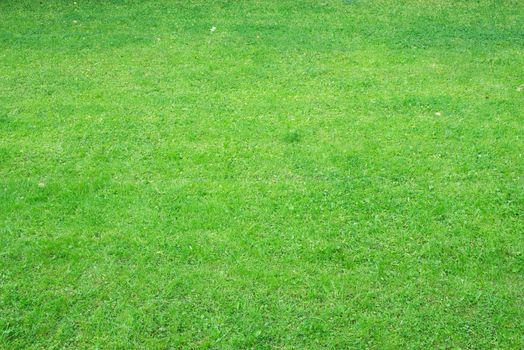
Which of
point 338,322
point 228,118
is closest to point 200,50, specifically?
point 228,118

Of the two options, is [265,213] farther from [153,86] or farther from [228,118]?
[153,86]

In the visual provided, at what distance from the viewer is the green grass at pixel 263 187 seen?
4.63m

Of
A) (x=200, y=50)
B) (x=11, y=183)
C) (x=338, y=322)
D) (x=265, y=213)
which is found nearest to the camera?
(x=338, y=322)

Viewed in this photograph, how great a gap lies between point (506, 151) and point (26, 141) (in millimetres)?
6169

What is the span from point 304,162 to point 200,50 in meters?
3.83

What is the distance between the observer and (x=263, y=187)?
6004 mm

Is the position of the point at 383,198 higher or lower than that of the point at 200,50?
lower

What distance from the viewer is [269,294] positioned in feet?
15.9

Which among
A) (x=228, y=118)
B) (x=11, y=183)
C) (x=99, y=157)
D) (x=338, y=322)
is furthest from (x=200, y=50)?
(x=338, y=322)

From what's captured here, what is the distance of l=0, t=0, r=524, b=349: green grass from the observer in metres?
4.63

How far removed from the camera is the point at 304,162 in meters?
6.39

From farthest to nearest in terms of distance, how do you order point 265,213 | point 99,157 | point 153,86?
1. point 153,86
2. point 99,157
3. point 265,213

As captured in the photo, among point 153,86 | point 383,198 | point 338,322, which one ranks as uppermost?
point 153,86

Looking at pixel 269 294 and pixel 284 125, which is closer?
pixel 269 294
